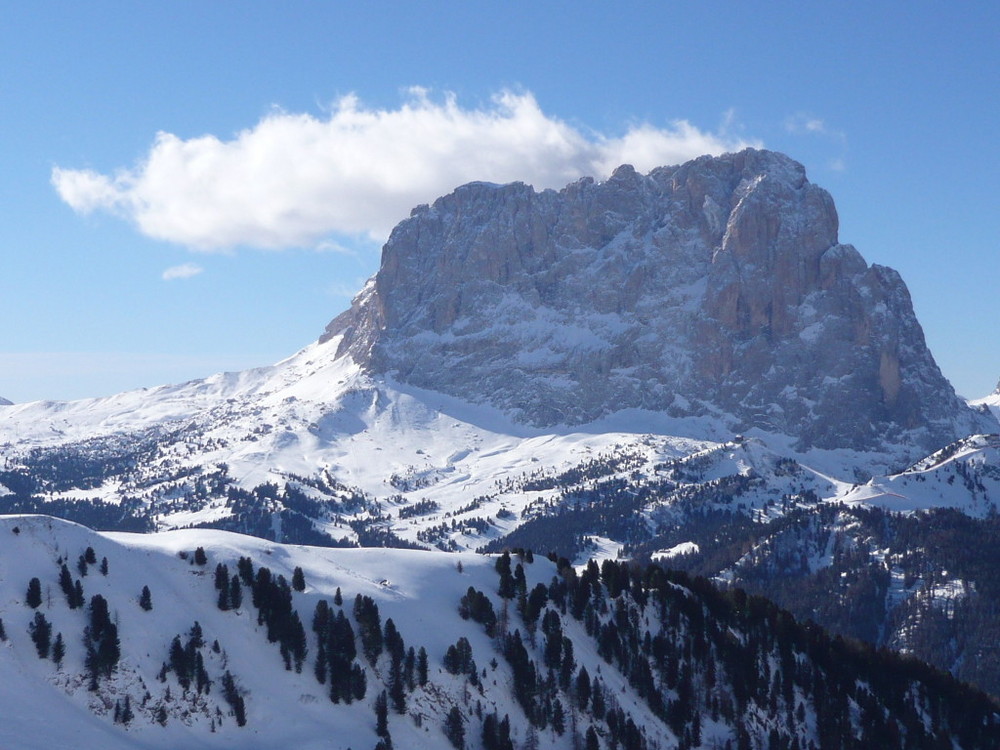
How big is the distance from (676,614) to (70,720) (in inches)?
2675

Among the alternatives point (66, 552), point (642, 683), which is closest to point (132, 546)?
point (66, 552)

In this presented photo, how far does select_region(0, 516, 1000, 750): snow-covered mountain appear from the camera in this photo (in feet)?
287

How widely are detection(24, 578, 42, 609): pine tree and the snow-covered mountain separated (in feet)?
0.45

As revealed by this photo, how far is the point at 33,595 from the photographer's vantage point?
8962cm

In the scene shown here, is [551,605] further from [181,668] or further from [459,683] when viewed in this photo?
[181,668]

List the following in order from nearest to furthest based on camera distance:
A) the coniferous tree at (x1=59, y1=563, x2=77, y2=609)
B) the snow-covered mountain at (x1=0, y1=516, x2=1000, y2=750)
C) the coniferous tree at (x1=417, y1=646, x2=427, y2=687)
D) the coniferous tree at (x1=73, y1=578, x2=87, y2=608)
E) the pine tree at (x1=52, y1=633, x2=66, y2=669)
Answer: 1. the pine tree at (x1=52, y1=633, x2=66, y2=669)
2. the snow-covered mountain at (x1=0, y1=516, x2=1000, y2=750)
3. the coniferous tree at (x1=59, y1=563, x2=77, y2=609)
4. the coniferous tree at (x1=73, y1=578, x2=87, y2=608)
5. the coniferous tree at (x1=417, y1=646, x2=427, y2=687)

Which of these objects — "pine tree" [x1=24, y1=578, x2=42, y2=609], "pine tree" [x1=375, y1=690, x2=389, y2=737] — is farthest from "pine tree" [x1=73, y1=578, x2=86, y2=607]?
"pine tree" [x1=375, y1=690, x2=389, y2=737]

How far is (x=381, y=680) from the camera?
9894 cm

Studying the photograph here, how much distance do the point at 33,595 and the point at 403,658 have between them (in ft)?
102

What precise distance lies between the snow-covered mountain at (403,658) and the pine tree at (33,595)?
0.14m

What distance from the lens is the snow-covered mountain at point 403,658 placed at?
87375mm

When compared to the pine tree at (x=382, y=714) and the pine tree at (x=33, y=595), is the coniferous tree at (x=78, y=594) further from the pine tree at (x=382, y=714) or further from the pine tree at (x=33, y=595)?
the pine tree at (x=382, y=714)

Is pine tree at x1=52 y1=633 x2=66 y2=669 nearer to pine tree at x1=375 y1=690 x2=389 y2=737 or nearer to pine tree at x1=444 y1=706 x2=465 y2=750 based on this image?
pine tree at x1=375 y1=690 x2=389 y2=737

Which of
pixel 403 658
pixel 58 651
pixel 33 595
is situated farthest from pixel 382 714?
pixel 33 595
